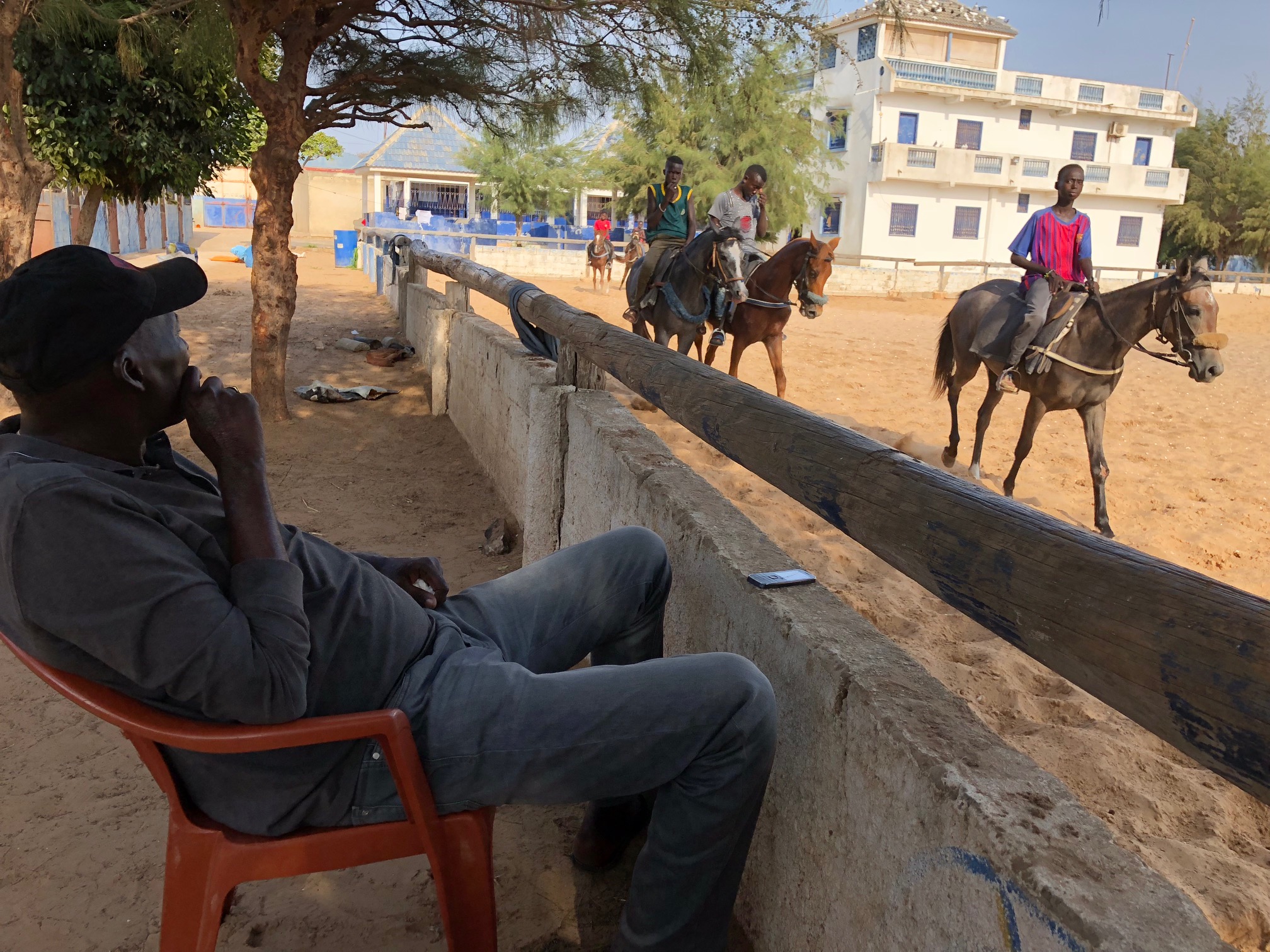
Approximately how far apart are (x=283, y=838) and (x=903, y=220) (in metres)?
39.4

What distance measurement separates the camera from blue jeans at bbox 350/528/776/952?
164cm

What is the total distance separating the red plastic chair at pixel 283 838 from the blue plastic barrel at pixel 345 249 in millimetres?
28417

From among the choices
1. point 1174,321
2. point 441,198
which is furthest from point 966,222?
point 1174,321

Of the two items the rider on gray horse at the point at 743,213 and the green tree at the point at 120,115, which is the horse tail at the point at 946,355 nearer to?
the rider on gray horse at the point at 743,213

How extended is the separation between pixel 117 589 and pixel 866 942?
1325mm

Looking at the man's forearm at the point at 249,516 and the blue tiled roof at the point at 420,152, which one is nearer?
the man's forearm at the point at 249,516

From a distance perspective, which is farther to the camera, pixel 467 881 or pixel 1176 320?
pixel 1176 320

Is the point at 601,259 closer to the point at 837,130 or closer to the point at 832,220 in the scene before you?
the point at 837,130

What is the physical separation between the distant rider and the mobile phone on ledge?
784 cm

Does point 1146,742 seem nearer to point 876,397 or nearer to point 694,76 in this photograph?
point 694,76

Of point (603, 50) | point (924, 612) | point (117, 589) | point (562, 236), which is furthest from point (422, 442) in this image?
point (562, 236)

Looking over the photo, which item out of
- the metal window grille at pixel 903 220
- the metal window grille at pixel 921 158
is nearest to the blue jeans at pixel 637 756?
the metal window grille at pixel 921 158

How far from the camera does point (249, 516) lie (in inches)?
62.9

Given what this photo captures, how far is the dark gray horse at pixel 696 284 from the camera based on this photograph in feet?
28.5
